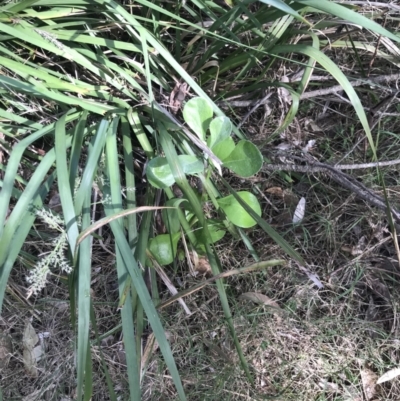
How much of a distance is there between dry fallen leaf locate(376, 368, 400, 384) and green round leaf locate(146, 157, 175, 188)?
2.65 ft

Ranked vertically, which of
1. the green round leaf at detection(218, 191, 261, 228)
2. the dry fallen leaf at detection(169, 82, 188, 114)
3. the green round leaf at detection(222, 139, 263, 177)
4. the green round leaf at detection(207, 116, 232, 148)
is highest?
the dry fallen leaf at detection(169, 82, 188, 114)

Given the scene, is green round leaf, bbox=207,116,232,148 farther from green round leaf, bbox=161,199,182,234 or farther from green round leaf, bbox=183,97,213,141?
green round leaf, bbox=161,199,182,234

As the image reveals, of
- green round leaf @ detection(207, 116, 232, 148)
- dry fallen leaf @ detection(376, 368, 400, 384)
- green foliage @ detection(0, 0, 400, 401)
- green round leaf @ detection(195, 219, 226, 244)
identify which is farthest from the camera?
dry fallen leaf @ detection(376, 368, 400, 384)

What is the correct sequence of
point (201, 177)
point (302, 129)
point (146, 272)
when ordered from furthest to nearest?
Result: 1. point (302, 129)
2. point (146, 272)
3. point (201, 177)

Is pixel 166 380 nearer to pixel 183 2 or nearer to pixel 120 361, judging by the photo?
pixel 120 361

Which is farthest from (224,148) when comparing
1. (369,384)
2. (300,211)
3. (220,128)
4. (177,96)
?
(369,384)

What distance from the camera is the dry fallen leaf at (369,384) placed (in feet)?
3.76

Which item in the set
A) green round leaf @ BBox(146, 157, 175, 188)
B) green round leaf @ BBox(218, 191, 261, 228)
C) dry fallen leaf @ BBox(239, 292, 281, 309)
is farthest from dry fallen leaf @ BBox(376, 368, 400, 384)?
green round leaf @ BBox(146, 157, 175, 188)

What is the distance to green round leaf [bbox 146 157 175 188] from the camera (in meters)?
0.91

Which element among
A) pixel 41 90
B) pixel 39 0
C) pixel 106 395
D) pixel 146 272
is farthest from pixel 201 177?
pixel 106 395

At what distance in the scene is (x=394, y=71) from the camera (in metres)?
1.19

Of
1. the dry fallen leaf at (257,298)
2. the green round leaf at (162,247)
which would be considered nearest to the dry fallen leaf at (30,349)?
the green round leaf at (162,247)

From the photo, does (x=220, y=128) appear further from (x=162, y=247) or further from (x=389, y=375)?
(x=389, y=375)

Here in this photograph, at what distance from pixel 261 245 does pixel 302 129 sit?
1.20 ft
